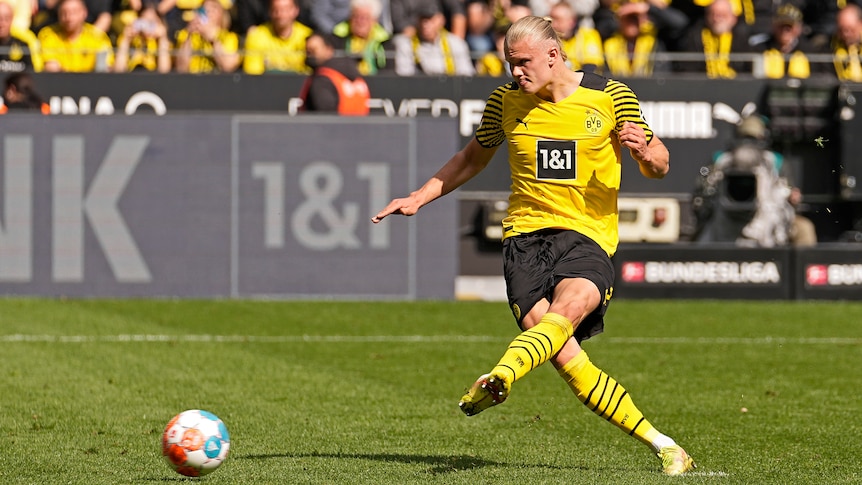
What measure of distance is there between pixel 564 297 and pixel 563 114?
2.85 ft

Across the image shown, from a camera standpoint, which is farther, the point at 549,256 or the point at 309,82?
the point at 309,82

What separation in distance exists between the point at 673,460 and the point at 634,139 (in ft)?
4.89

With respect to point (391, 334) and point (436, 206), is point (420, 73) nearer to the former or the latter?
point (436, 206)

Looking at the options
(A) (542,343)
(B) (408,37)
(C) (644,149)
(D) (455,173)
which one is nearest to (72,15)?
(B) (408,37)

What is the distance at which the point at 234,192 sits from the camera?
56.9ft

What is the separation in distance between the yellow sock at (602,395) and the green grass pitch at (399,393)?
25cm

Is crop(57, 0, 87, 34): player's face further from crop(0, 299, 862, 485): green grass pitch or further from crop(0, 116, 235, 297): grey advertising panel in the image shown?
crop(0, 299, 862, 485): green grass pitch

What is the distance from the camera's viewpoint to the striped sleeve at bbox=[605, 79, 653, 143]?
7.09 m

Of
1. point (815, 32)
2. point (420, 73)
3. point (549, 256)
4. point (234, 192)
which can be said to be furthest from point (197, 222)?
point (549, 256)

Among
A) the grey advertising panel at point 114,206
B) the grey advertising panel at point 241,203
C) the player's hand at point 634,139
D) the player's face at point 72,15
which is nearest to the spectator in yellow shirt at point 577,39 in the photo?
the grey advertising panel at point 241,203

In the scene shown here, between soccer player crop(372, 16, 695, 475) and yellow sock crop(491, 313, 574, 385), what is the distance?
1.9 inches

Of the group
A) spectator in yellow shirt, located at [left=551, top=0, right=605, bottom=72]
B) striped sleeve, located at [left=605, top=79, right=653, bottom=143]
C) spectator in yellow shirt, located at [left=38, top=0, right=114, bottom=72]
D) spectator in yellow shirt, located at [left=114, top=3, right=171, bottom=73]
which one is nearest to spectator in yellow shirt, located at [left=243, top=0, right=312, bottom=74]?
spectator in yellow shirt, located at [left=114, top=3, right=171, bottom=73]

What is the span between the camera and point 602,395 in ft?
23.1

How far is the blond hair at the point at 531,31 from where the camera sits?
22.4ft
